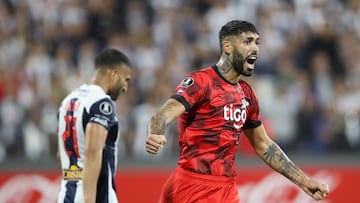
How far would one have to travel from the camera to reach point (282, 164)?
6930 millimetres

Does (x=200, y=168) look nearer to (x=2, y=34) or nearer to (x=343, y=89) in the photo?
(x=343, y=89)

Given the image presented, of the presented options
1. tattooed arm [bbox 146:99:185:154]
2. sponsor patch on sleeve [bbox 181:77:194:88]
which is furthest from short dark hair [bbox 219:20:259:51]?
tattooed arm [bbox 146:99:185:154]

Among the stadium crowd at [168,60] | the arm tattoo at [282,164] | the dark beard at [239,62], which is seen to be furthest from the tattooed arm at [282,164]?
the stadium crowd at [168,60]

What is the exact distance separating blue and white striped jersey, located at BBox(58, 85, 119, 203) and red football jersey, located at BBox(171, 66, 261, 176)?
588mm

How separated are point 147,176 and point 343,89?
3.39 metres

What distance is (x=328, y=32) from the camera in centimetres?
1322

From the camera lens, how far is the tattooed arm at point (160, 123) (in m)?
5.55

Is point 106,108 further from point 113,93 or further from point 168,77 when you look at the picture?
point 168,77

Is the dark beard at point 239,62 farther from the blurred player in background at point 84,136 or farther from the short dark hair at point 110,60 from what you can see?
the blurred player in background at point 84,136

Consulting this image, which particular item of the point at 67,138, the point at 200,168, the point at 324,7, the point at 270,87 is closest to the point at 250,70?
the point at 200,168

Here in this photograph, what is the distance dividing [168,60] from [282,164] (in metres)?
6.10

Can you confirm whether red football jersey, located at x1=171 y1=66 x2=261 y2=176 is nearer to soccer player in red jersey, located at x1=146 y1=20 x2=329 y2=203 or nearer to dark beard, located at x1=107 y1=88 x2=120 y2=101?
soccer player in red jersey, located at x1=146 y1=20 x2=329 y2=203

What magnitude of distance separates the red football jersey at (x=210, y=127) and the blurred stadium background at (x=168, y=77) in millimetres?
4254

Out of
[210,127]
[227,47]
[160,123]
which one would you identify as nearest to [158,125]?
[160,123]
